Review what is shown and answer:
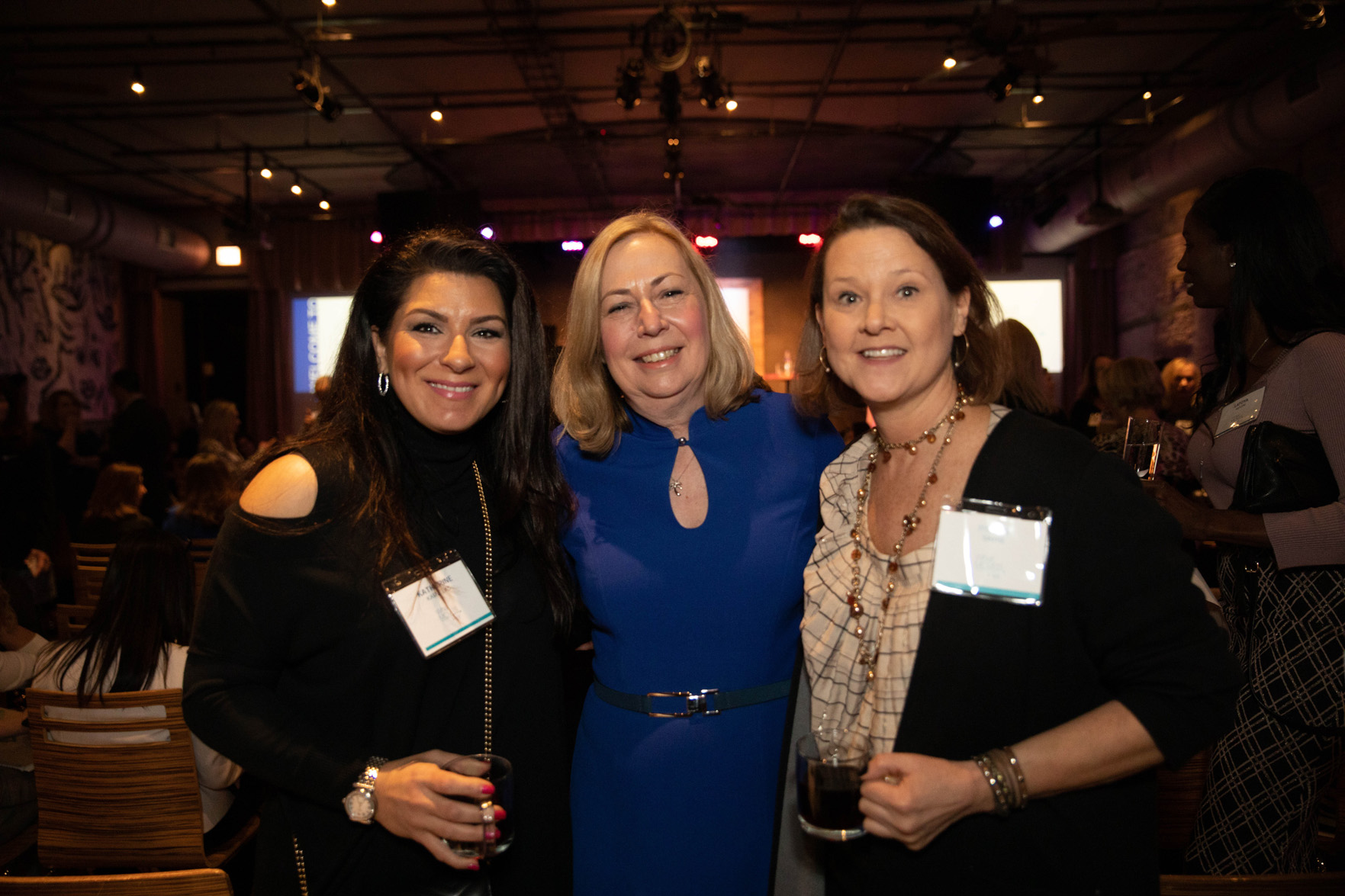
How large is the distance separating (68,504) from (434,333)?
6.11 metres

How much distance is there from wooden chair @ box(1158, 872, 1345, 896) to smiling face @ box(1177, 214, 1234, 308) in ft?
4.25

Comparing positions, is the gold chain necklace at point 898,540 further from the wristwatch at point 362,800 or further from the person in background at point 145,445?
the person in background at point 145,445

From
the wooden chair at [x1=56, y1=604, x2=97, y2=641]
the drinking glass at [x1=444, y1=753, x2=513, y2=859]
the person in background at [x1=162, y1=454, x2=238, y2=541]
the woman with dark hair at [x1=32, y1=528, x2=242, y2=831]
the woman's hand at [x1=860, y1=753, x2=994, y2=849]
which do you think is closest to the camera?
the woman's hand at [x1=860, y1=753, x2=994, y2=849]

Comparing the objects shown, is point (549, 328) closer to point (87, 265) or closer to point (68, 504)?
Result: point (68, 504)

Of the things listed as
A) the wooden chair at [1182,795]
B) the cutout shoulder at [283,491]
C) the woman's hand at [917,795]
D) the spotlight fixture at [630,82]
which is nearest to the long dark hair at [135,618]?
the cutout shoulder at [283,491]

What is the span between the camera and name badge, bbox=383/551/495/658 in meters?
1.39

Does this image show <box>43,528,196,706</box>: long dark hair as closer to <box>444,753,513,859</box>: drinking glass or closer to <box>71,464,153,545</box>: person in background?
<box>444,753,513,859</box>: drinking glass

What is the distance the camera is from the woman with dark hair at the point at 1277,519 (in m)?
1.81

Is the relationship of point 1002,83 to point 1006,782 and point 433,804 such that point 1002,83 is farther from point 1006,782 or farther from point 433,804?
point 433,804

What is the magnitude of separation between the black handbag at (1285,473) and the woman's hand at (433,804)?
5.76ft

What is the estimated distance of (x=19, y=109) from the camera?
7852 millimetres

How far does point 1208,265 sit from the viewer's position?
6.70ft

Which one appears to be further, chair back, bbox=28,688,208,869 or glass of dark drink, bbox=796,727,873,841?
chair back, bbox=28,688,208,869

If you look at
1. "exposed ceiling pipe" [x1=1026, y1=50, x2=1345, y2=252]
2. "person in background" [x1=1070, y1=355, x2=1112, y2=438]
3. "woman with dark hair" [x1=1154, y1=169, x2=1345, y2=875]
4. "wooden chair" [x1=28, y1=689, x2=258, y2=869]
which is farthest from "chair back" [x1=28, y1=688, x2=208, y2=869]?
"exposed ceiling pipe" [x1=1026, y1=50, x2=1345, y2=252]
